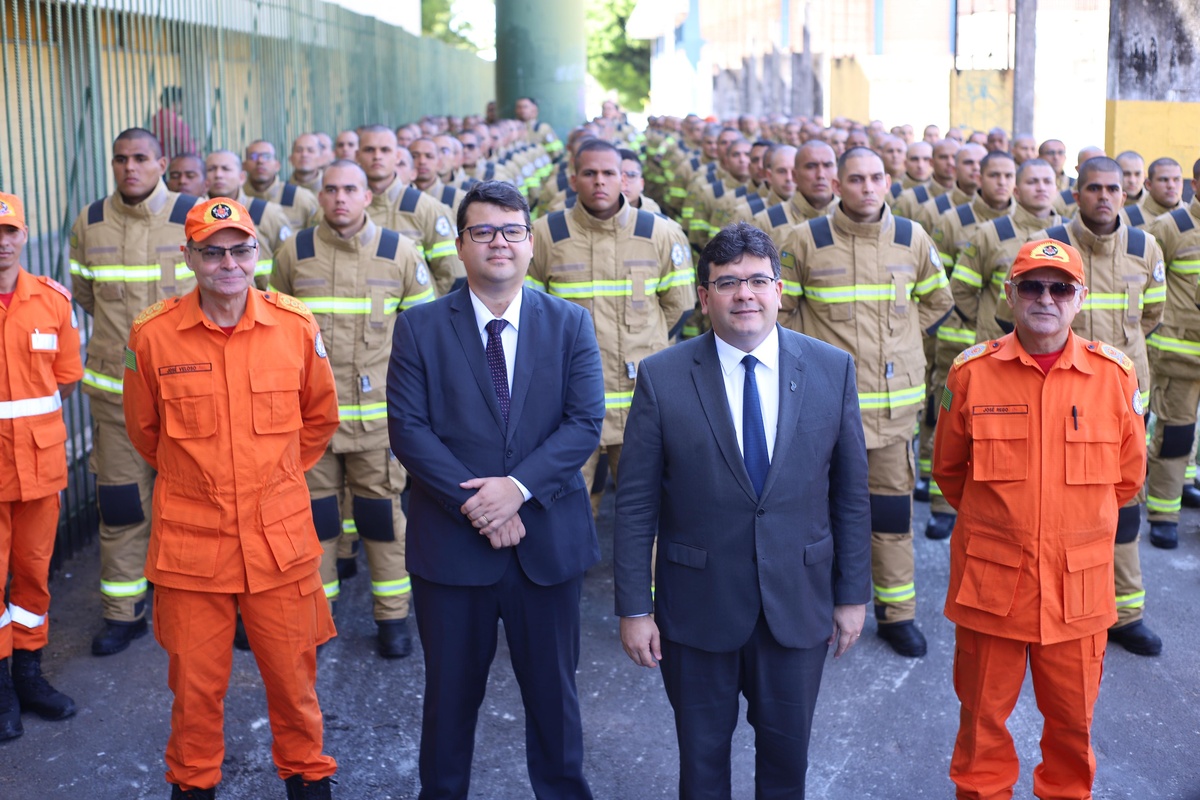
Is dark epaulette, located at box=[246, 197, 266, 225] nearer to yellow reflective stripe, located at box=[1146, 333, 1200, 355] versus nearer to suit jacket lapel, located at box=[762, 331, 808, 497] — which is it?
suit jacket lapel, located at box=[762, 331, 808, 497]

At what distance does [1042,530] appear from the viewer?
4363mm

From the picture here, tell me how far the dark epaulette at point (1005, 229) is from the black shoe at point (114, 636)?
4.95m

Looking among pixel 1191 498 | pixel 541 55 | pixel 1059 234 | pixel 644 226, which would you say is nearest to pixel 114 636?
pixel 644 226

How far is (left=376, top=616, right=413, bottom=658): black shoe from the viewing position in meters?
6.21

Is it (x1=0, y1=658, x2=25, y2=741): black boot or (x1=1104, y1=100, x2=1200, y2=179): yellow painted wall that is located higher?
(x1=1104, y1=100, x2=1200, y2=179): yellow painted wall

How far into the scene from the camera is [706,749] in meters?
3.90

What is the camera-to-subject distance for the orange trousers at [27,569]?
17.6 ft

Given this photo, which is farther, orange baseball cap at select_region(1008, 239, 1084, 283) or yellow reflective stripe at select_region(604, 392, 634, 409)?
yellow reflective stripe at select_region(604, 392, 634, 409)

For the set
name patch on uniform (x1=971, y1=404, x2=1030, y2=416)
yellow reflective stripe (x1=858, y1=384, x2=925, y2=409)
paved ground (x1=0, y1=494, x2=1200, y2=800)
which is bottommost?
paved ground (x1=0, y1=494, x2=1200, y2=800)

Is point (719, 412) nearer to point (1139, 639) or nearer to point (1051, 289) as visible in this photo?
point (1051, 289)

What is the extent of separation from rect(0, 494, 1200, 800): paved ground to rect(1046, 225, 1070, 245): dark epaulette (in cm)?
197

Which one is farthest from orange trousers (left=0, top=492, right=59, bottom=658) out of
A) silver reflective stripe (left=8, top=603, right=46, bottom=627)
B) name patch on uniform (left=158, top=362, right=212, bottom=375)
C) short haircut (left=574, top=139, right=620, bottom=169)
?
short haircut (left=574, top=139, right=620, bottom=169)

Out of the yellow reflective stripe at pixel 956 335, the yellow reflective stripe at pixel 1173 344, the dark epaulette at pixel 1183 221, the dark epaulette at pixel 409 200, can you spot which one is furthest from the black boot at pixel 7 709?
the dark epaulette at pixel 1183 221

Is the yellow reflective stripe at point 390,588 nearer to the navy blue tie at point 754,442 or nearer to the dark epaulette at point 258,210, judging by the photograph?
the dark epaulette at point 258,210
